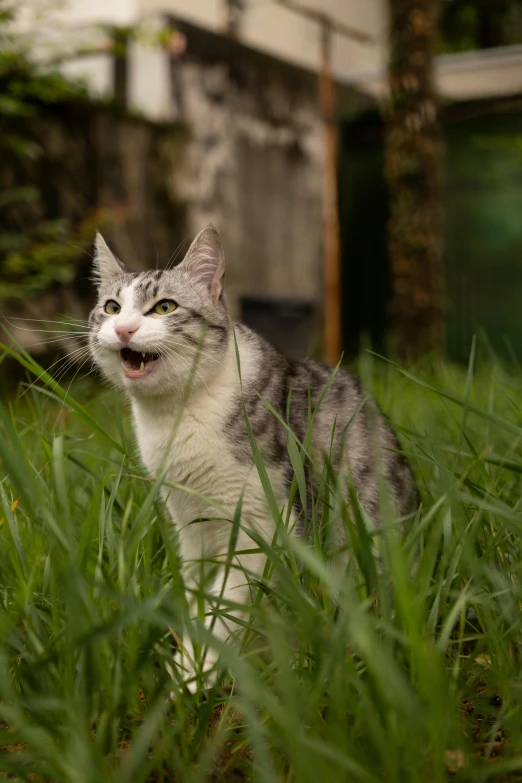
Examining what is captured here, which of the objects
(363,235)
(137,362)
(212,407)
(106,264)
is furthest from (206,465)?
(363,235)

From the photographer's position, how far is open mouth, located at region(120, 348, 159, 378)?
1.92m

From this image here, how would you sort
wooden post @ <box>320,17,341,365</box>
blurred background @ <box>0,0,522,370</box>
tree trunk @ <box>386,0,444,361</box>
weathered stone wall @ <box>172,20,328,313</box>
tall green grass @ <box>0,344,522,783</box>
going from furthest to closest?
wooden post @ <box>320,17,341,365</box>
weathered stone wall @ <box>172,20,328,313</box>
tree trunk @ <box>386,0,444,361</box>
blurred background @ <box>0,0,522,370</box>
tall green grass @ <box>0,344,522,783</box>

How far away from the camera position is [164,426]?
6.52ft

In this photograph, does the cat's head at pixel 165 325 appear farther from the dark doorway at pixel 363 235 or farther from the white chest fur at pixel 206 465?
the dark doorway at pixel 363 235

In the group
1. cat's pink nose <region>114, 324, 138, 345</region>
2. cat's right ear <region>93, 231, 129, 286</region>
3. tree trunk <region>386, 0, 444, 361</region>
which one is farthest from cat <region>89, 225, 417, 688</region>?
tree trunk <region>386, 0, 444, 361</region>

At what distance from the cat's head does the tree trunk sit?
3.70 meters

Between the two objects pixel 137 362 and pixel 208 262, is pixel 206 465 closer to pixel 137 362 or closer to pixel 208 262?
pixel 137 362

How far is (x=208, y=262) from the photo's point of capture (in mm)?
2115

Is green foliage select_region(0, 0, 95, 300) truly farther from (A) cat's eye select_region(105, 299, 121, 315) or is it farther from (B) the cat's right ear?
(A) cat's eye select_region(105, 299, 121, 315)

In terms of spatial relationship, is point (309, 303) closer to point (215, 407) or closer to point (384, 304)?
point (384, 304)

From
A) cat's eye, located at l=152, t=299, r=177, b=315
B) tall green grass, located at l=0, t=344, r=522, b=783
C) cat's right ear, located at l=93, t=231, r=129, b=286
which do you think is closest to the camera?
tall green grass, located at l=0, t=344, r=522, b=783

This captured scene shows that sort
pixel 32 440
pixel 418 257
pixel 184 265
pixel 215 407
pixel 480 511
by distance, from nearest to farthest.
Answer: pixel 480 511 < pixel 215 407 < pixel 184 265 < pixel 32 440 < pixel 418 257

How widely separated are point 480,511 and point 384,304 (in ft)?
20.7

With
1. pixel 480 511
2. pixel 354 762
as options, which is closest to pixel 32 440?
pixel 480 511
